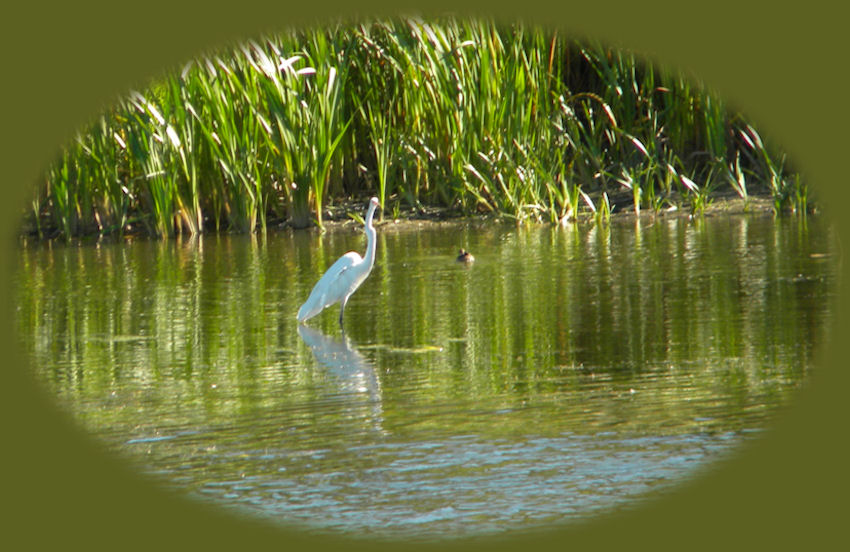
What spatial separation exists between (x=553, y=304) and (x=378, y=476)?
4.10 meters

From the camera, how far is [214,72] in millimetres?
14094

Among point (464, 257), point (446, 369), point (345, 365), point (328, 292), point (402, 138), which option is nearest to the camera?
point (446, 369)

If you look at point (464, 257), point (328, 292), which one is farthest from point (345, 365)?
point (464, 257)

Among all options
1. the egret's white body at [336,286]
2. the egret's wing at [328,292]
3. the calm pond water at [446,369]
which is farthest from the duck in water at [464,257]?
the egret's wing at [328,292]

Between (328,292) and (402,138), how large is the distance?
20.7 ft

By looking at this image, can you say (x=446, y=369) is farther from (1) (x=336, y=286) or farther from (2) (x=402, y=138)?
(2) (x=402, y=138)

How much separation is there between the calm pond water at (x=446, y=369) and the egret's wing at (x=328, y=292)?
0.16m

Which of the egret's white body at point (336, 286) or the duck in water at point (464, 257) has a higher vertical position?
the duck in water at point (464, 257)

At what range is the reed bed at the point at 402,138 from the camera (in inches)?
559

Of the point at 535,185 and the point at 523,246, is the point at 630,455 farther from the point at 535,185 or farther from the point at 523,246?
the point at 535,185

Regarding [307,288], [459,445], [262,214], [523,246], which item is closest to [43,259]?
[262,214]

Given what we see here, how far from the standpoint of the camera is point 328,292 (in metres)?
9.04

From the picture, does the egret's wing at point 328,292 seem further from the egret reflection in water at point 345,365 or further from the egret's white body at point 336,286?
the egret reflection in water at point 345,365

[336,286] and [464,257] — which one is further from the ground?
[464,257]
